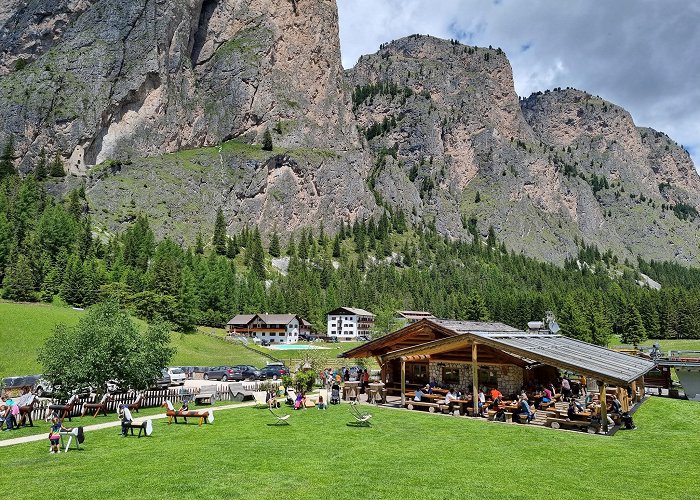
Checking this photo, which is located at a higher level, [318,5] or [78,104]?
[318,5]

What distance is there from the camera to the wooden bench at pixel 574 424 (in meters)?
21.9

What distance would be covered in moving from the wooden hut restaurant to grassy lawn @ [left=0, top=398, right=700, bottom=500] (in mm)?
2085

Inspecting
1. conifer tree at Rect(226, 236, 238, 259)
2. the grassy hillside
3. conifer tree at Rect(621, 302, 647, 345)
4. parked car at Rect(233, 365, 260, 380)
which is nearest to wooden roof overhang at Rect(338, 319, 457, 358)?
parked car at Rect(233, 365, 260, 380)

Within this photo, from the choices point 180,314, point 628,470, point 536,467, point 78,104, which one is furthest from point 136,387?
point 78,104

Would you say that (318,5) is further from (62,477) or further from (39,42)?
(62,477)

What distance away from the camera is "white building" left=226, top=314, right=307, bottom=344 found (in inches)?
3839

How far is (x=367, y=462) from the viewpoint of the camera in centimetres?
1529

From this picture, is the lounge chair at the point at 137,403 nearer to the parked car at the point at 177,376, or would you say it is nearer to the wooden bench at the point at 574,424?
the parked car at the point at 177,376

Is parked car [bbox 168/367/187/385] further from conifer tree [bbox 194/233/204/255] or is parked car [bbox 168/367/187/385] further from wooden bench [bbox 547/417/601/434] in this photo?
conifer tree [bbox 194/233/204/255]

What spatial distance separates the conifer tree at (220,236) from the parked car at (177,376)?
3699 inches

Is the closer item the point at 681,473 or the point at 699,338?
the point at 681,473

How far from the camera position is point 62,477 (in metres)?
13.3

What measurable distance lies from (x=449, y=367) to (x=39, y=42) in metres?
178

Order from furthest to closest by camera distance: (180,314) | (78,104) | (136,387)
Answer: (78,104) < (180,314) < (136,387)
